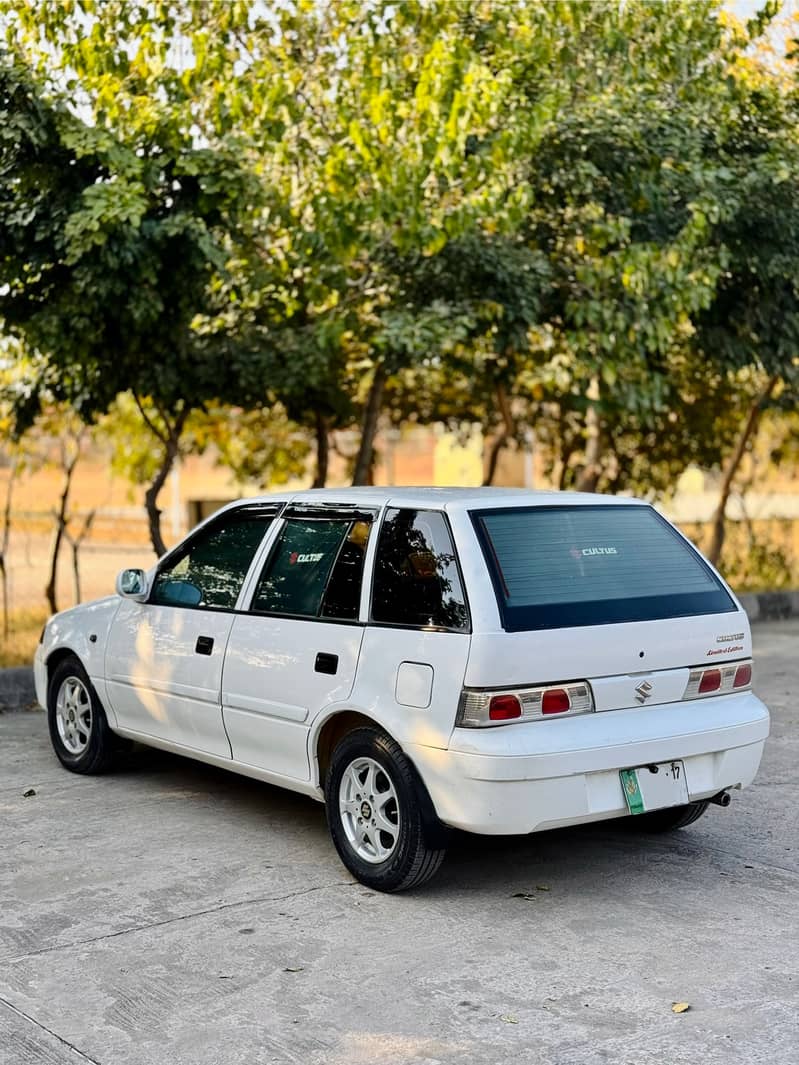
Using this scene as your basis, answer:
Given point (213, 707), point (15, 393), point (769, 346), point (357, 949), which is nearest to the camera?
point (357, 949)

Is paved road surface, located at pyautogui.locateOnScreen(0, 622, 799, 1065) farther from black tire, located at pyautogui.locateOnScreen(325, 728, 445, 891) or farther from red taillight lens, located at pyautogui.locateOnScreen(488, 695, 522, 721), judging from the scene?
red taillight lens, located at pyautogui.locateOnScreen(488, 695, 522, 721)

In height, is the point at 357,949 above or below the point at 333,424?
below

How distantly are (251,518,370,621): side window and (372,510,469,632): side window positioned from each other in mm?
140

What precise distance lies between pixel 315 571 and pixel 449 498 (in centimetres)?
78

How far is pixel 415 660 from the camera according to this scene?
212 inches

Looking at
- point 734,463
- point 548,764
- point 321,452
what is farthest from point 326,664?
point 734,463

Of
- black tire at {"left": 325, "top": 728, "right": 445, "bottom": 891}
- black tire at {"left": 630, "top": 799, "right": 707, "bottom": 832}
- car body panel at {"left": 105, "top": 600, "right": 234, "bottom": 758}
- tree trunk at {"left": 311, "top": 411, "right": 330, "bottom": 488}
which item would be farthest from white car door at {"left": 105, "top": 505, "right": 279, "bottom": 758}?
tree trunk at {"left": 311, "top": 411, "right": 330, "bottom": 488}

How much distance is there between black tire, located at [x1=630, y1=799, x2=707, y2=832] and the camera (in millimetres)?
6262

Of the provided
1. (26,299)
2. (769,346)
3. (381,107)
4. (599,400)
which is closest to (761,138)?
(769,346)

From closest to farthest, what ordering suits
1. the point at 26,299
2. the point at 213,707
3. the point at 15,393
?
the point at 213,707 < the point at 26,299 < the point at 15,393

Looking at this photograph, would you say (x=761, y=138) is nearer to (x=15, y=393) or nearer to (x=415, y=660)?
(x=15, y=393)

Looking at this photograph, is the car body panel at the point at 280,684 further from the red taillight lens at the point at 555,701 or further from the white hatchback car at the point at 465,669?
the red taillight lens at the point at 555,701

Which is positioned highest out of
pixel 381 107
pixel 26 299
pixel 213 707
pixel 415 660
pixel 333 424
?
pixel 381 107

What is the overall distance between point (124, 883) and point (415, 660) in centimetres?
156
